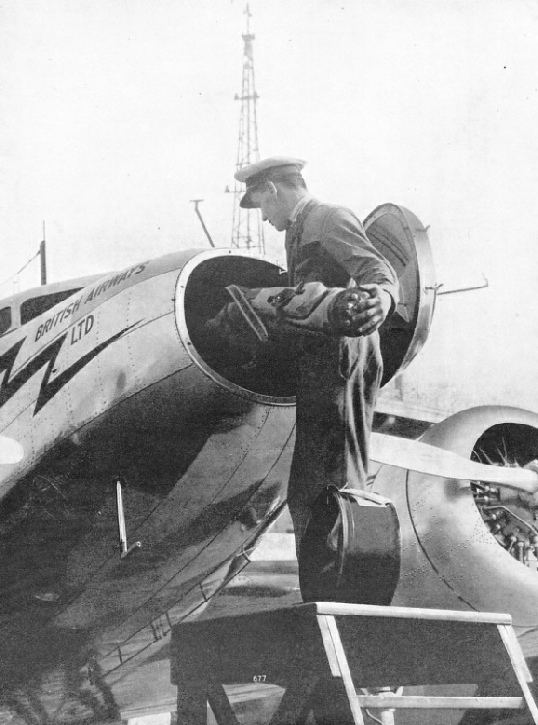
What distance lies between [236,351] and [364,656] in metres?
1.44

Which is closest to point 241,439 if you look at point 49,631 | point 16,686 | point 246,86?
point 49,631

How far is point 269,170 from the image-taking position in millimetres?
4113

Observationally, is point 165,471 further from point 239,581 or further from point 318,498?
point 239,581

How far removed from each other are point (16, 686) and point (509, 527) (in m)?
3.48

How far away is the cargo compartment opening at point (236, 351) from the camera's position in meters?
3.86

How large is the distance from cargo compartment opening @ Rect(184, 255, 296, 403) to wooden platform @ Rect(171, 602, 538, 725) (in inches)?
42.9

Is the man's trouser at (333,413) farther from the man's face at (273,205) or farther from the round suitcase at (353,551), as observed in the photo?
the man's face at (273,205)

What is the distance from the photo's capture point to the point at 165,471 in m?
4.15

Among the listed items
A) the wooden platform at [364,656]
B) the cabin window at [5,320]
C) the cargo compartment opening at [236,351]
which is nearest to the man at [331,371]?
the cargo compartment opening at [236,351]

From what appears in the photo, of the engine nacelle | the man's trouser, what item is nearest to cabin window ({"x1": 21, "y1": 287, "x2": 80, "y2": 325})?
the engine nacelle

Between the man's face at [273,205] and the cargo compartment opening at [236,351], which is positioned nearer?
the cargo compartment opening at [236,351]

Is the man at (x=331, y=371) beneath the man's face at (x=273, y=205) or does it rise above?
beneath

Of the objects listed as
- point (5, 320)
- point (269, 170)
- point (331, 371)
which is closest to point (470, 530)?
point (331, 371)

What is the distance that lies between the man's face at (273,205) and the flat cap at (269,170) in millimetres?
45
